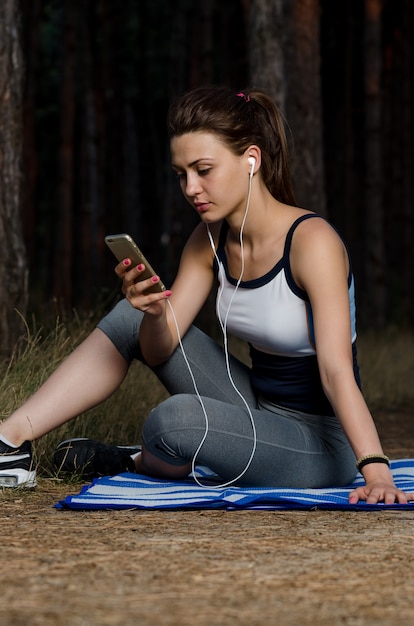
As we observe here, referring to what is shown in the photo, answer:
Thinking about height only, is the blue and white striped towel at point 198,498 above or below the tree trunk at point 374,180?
below

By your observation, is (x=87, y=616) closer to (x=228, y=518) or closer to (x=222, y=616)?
(x=222, y=616)

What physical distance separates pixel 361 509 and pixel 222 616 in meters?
1.41

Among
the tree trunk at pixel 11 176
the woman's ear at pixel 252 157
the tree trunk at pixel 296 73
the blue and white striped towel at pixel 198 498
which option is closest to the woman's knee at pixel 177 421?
the blue and white striped towel at pixel 198 498

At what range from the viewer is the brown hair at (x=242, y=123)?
378 centimetres

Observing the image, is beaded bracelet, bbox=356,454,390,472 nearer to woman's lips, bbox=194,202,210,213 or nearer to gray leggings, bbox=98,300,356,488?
gray leggings, bbox=98,300,356,488

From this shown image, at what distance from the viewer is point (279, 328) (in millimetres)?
3820

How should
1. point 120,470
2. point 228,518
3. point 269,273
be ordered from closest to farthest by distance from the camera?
point 228,518
point 269,273
point 120,470

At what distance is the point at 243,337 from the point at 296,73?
5.23 metres

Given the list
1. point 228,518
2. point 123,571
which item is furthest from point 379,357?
point 123,571

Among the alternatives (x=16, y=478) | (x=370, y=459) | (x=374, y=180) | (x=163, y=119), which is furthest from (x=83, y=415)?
(x=163, y=119)

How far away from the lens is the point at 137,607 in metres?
2.29

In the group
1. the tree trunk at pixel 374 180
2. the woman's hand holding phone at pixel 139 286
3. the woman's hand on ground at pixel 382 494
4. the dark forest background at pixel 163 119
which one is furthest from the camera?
the tree trunk at pixel 374 180

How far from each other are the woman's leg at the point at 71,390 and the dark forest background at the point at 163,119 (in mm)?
2031

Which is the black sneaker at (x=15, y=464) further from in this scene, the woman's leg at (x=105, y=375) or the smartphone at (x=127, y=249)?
the smartphone at (x=127, y=249)
